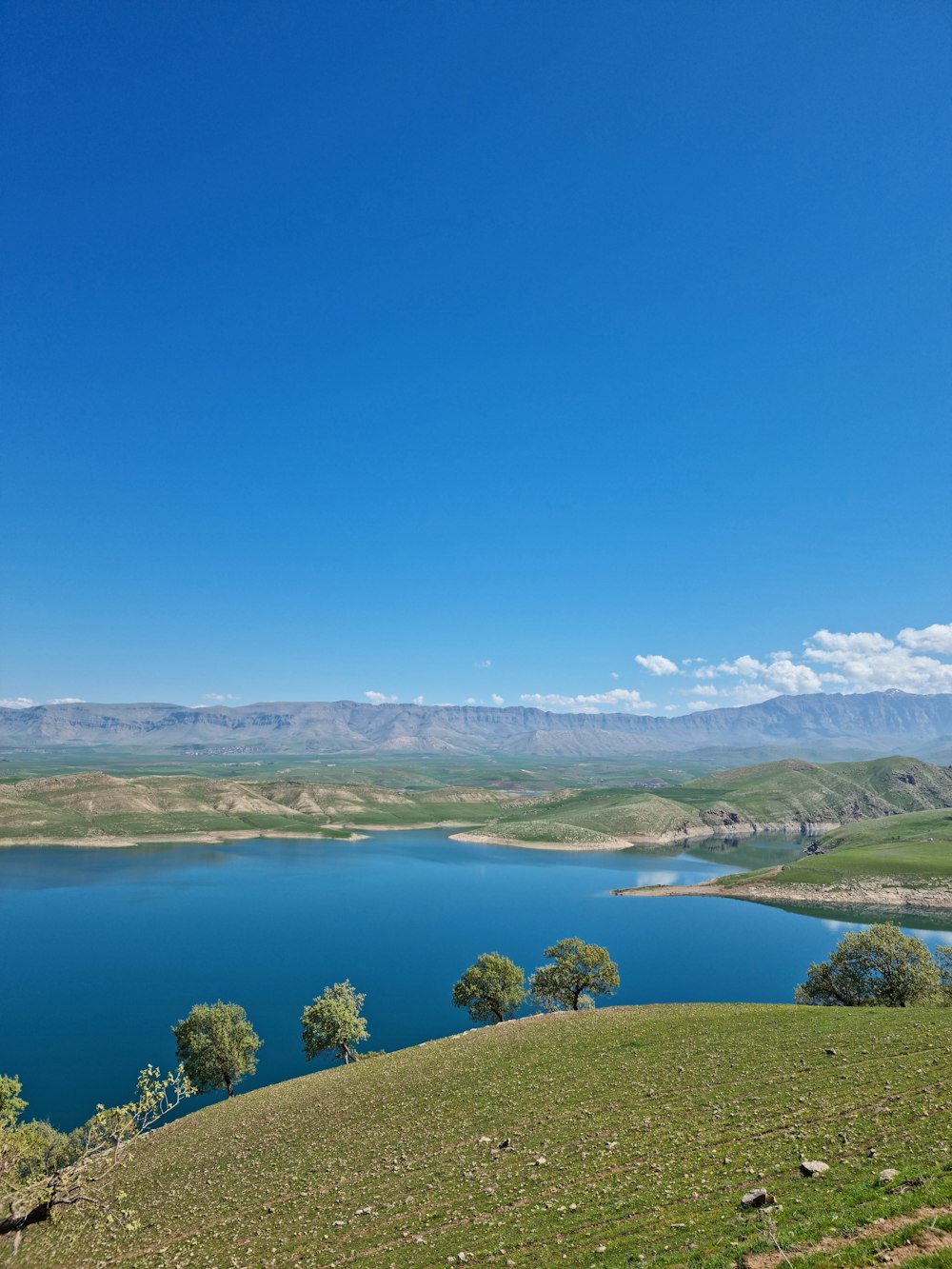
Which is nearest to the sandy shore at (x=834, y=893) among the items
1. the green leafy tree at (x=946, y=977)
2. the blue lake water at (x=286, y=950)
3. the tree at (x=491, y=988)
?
the blue lake water at (x=286, y=950)

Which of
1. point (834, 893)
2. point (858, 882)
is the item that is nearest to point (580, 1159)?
point (834, 893)

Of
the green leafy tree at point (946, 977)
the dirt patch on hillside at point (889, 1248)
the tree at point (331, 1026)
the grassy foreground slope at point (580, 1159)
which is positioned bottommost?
the tree at point (331, 1026)

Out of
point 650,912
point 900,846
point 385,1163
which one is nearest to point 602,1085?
point 385,1163

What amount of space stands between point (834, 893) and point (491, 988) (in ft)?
440

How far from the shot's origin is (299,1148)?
1271 inches

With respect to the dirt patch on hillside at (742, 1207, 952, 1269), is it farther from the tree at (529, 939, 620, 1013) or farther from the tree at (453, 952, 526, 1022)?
the tree at (529, 939, 620, 1013)

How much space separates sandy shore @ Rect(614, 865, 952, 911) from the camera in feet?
468

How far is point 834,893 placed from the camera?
155 m

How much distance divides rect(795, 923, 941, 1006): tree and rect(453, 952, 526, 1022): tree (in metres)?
32.5

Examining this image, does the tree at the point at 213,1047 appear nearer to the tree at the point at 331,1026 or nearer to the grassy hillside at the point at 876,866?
the tree at the point at 331,1026

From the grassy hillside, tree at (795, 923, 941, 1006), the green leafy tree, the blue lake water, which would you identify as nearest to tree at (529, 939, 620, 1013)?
the blue lake water

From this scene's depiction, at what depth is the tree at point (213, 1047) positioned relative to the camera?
187 feet

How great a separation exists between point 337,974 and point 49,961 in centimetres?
5915

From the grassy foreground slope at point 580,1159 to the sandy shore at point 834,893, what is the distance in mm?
131081
